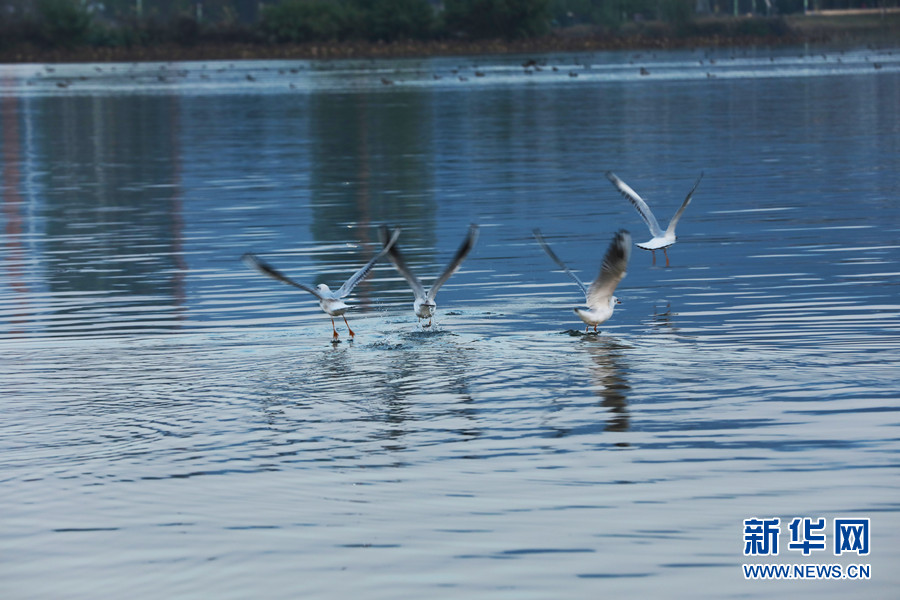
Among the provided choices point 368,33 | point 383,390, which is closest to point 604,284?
point 383,390

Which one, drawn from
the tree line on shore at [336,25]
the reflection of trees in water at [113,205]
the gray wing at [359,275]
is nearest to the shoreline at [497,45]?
the tree line on shore at [336,25]

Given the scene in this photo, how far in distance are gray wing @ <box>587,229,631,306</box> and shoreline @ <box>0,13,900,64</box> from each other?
4797 inches

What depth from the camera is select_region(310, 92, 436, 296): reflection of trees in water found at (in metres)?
23.1

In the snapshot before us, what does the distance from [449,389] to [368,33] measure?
438 ft

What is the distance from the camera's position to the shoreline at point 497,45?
136500 millimetres

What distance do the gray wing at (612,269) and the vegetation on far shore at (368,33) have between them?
123089 millimetres

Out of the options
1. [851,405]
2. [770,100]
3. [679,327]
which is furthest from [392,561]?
[770,100]

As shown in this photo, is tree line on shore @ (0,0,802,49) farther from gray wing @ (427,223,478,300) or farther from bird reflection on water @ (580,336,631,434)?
bird reflection on water @ (580,336,631,434)

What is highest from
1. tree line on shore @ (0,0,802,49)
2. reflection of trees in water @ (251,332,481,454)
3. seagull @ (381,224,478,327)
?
tree line on shore @ (0,0,802,49)

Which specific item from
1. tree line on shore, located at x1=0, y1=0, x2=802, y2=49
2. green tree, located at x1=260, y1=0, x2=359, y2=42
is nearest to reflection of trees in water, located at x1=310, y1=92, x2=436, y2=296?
tree line on shore, located at x1=0, y1=0, x2=802, y2=49

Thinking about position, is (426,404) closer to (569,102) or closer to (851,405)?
(851,405)

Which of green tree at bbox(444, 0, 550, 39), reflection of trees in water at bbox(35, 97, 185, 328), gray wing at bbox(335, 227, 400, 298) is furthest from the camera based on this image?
green tree at bbox(444, 0, 550, 39)

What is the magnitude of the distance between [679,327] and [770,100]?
4051cm

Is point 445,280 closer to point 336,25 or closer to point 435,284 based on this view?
point 435,284
